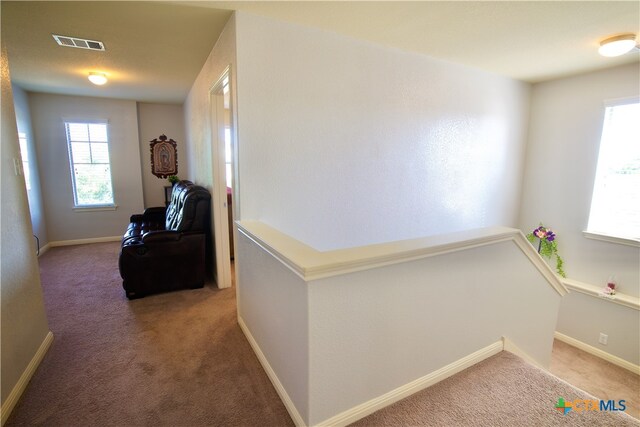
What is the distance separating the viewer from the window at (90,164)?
491 cm

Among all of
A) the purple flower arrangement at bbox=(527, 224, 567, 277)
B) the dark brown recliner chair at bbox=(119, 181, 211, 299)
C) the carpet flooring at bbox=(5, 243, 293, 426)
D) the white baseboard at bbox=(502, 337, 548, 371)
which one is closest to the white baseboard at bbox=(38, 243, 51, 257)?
the carpet flooring at bbox=(5, 243, 293, 426)

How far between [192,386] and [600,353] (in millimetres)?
4232

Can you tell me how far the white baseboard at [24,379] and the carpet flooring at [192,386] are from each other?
1.3 inches

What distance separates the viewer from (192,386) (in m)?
1.85

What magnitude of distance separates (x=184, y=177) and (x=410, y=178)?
14.5 ft

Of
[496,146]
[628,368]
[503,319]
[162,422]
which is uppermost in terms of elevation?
[496,146]

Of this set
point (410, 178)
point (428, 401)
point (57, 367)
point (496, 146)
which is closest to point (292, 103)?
point (410, 178)

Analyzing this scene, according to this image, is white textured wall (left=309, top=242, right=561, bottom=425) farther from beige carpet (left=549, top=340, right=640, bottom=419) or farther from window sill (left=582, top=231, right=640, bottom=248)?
window sill (left=582, top=231, right=640, bottom=248)

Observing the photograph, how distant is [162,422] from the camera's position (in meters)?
1.59

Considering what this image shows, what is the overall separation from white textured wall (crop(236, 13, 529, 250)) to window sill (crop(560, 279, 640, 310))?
1313mm

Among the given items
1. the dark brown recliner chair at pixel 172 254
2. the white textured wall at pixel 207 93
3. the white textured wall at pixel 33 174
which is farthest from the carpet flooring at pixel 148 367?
the white textured wall at pixel 33 174

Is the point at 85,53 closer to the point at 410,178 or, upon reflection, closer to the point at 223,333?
the point at 223,333

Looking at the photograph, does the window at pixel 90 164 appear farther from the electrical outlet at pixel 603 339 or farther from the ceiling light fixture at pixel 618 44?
the electrical outlet at pixel 603 339

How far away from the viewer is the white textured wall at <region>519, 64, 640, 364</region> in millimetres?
3225
